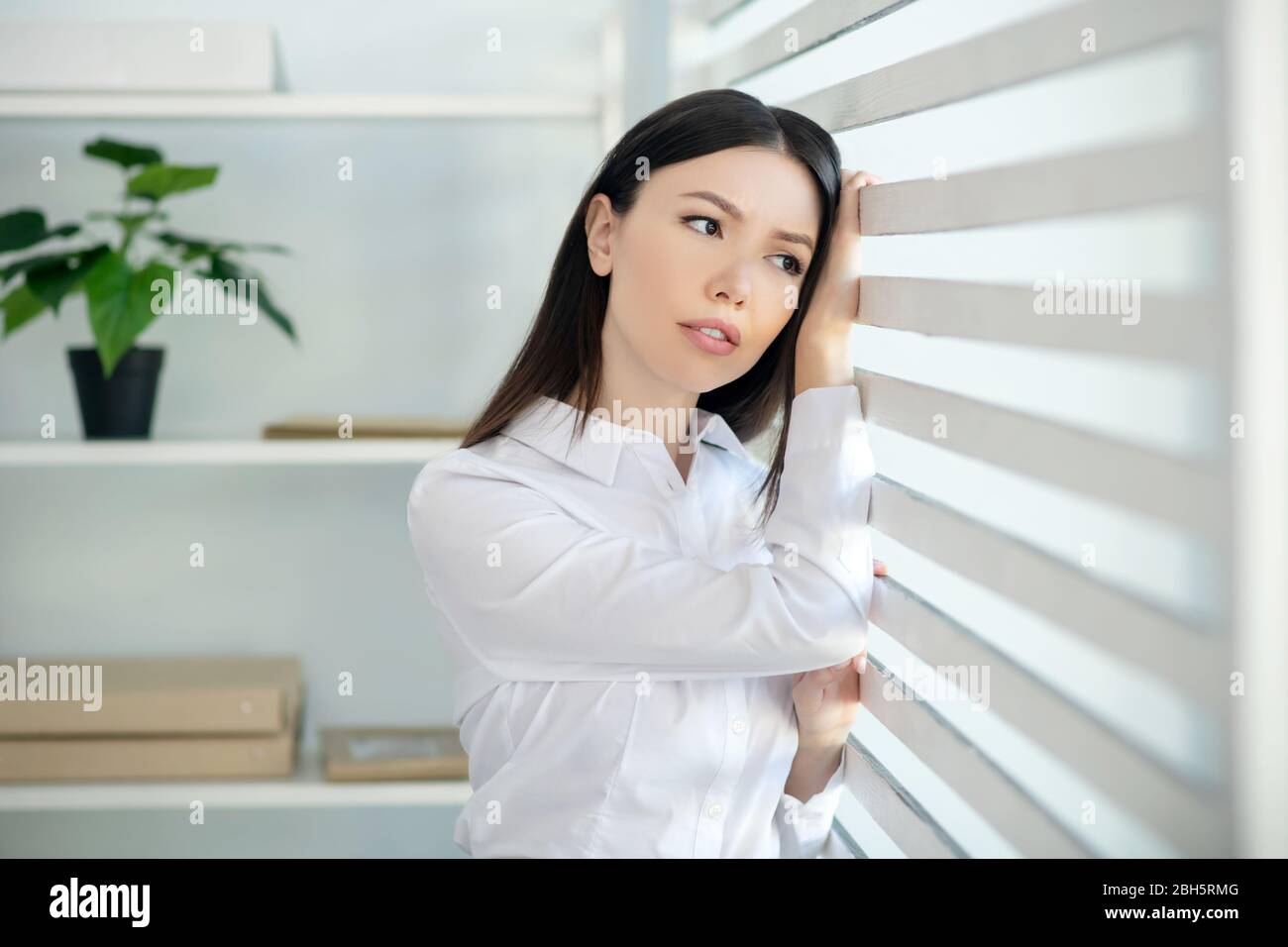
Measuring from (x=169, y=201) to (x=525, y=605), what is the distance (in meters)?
1.17

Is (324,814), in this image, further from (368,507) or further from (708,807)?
(708,807)

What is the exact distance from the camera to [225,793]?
1.52 metres

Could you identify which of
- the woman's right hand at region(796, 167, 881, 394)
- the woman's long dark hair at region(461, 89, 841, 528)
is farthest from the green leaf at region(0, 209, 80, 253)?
the woman's right hand at region(796, 167, 881, 394)

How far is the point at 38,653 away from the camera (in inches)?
70.2

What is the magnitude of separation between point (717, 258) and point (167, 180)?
3.06 ft

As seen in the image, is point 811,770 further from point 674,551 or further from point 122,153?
point 122,153

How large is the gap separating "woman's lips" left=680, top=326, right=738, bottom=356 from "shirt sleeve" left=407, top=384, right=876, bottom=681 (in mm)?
64

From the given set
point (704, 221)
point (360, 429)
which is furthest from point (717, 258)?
point (360, 429)

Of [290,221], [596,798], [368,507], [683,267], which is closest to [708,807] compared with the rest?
[596,798]

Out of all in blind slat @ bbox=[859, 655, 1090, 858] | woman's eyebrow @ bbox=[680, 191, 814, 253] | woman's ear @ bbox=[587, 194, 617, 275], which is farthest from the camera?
woman's ear @ bbox=[587, 194, 617, 275]

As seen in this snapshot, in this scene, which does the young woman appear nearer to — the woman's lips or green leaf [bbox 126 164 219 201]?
the woman's lips

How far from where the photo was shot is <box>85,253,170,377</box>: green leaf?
145cm

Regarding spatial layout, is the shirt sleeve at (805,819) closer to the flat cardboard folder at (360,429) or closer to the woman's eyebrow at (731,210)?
the woman's eyebrow at (731,210)

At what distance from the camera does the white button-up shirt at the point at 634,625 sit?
2.67 ft
